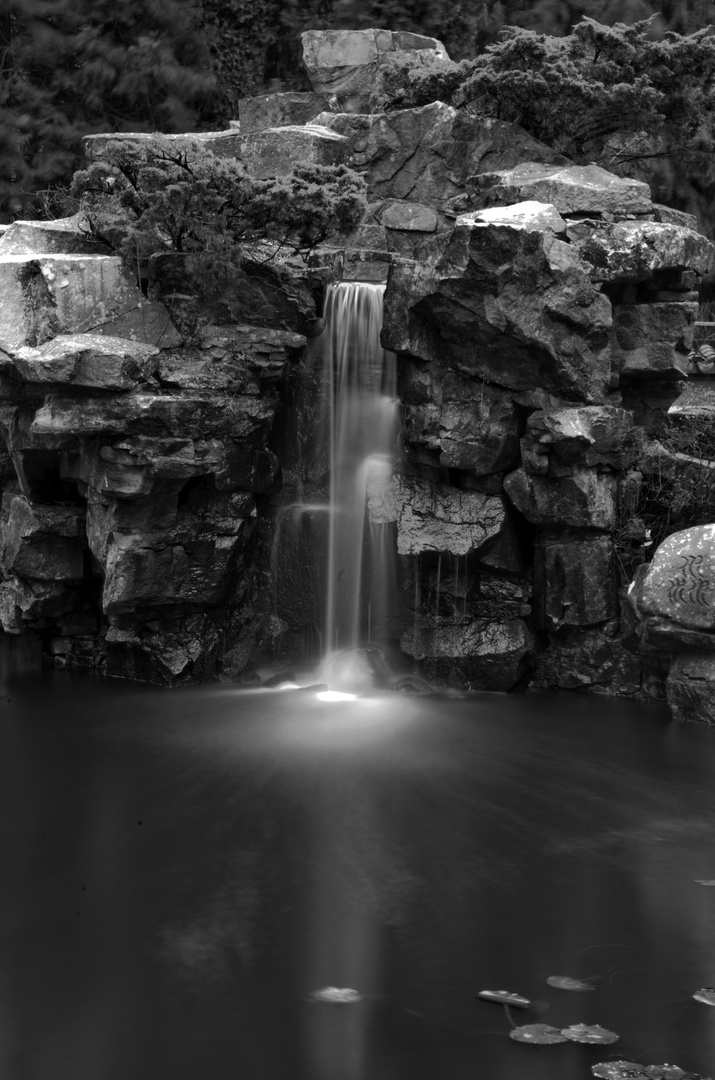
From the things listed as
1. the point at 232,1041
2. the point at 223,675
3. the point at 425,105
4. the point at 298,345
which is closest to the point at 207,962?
the point at 232,1041

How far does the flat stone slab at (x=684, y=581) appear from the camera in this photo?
13.0m

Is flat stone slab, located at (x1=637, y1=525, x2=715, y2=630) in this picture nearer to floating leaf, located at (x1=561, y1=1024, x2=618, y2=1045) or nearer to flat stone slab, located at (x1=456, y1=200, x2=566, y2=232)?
flat stone slab, located at (x1=456, y1=200, x2=566, y2=232)

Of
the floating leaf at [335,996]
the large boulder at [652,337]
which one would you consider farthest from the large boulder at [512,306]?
the floating leaf at [335,996]

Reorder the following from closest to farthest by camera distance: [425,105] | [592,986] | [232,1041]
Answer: [232,1041]
[592,986]
[425,105]

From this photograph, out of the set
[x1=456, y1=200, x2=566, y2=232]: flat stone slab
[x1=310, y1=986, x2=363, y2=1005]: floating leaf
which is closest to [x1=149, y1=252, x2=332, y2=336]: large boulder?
[x1=456, y1=200, x2=566, y2=232]: flat stone slab

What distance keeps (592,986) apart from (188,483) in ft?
29.2

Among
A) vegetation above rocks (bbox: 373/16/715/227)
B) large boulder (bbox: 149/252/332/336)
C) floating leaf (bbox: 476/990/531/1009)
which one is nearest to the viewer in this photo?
floating leaf (bbox: 476/990/531/1009)

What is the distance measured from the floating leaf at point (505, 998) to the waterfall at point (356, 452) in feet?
25.9

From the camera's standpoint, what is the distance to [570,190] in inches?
595

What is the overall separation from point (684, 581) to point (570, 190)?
18.5 feet

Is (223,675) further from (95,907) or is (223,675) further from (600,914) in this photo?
(600,914)

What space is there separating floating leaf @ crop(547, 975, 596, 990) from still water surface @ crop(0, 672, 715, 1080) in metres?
0.07

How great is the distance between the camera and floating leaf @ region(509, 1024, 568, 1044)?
275 inches

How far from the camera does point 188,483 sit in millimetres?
14719
